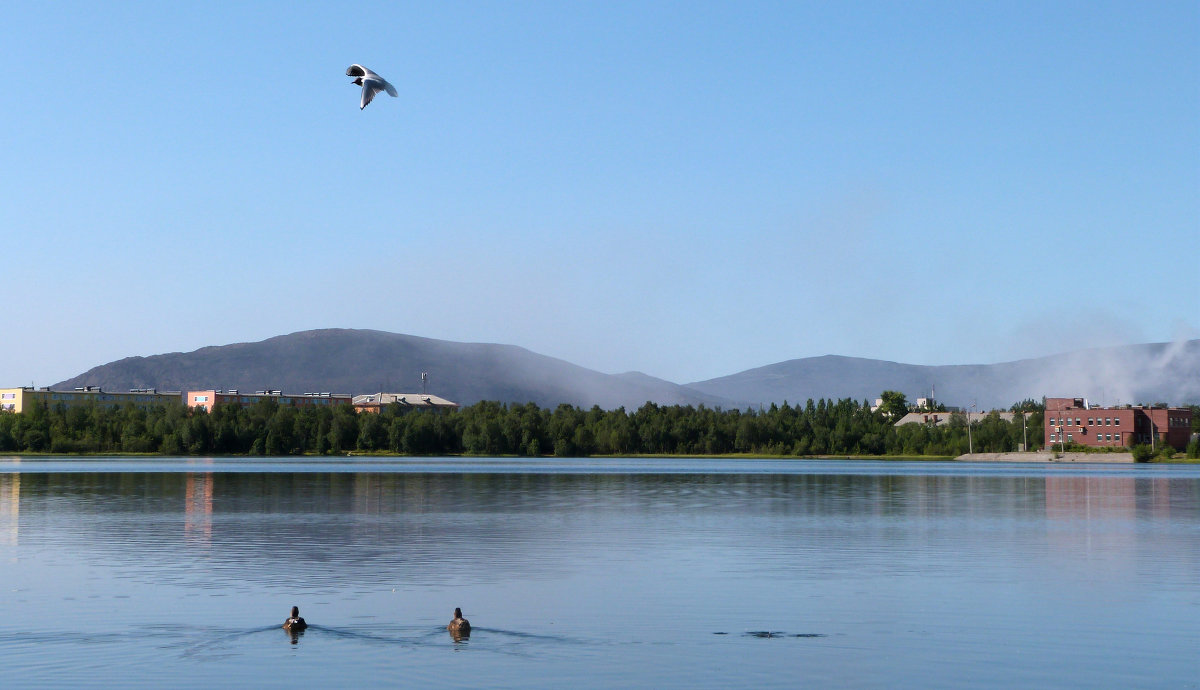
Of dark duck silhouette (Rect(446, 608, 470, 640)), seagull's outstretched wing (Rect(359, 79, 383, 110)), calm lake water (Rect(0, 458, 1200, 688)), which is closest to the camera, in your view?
calm lake water (Rect(0, 458, 1200, 688))

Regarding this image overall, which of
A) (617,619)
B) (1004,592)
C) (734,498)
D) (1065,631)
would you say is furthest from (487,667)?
(734,498)

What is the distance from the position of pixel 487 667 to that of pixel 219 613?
7706 mm

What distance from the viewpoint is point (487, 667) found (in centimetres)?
2067

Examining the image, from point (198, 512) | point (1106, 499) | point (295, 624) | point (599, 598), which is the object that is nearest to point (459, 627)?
point (295, 624)

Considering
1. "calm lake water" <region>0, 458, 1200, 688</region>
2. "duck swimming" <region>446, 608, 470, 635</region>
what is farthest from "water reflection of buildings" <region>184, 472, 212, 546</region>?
"duck swimming" <region>446, 608, 470, 635</region>

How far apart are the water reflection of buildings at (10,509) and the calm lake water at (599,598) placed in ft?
1.40

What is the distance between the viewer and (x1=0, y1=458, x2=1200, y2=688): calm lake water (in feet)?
67.3

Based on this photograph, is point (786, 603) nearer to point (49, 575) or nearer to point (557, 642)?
point (557, 642)

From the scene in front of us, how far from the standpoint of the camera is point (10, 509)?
185ft

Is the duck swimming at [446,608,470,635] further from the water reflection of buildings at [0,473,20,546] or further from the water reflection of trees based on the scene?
the water reflection of buildings at [0,473,20,546]

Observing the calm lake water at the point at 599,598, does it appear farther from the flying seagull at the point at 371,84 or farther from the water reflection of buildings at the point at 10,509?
the flying seagull at the point at 371,84

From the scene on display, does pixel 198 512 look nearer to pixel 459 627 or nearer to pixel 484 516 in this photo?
pixel 484 516

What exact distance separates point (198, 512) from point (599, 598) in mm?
32684

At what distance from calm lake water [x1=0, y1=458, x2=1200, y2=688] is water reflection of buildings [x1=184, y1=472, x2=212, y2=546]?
355 millimetres
